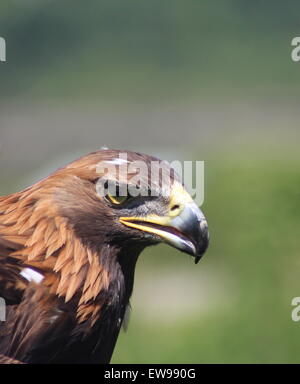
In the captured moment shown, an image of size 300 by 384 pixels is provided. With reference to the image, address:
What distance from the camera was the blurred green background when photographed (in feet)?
15.8

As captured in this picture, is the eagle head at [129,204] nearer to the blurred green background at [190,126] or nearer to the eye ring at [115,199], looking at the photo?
the eye ring at [115,199]

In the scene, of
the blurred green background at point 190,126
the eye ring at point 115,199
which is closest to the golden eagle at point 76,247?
the eye ring at point 115,199

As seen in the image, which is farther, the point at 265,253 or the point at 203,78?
the point at 203,78

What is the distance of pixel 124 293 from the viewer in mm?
2537

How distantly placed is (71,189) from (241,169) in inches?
143

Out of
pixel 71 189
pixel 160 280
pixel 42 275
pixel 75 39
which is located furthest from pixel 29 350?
pixel 75 39

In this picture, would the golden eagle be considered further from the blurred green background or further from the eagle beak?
the blurred green background

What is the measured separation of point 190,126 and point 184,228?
506 centimetres

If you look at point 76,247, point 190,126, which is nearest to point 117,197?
point 76,247

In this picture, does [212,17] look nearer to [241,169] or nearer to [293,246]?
[241,169]

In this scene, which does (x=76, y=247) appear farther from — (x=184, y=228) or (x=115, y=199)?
(x=184, y=228)

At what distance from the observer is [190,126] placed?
7.44 metres

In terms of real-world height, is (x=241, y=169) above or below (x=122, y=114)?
below

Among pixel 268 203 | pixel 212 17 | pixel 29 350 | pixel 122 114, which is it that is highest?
pixel 212 17
